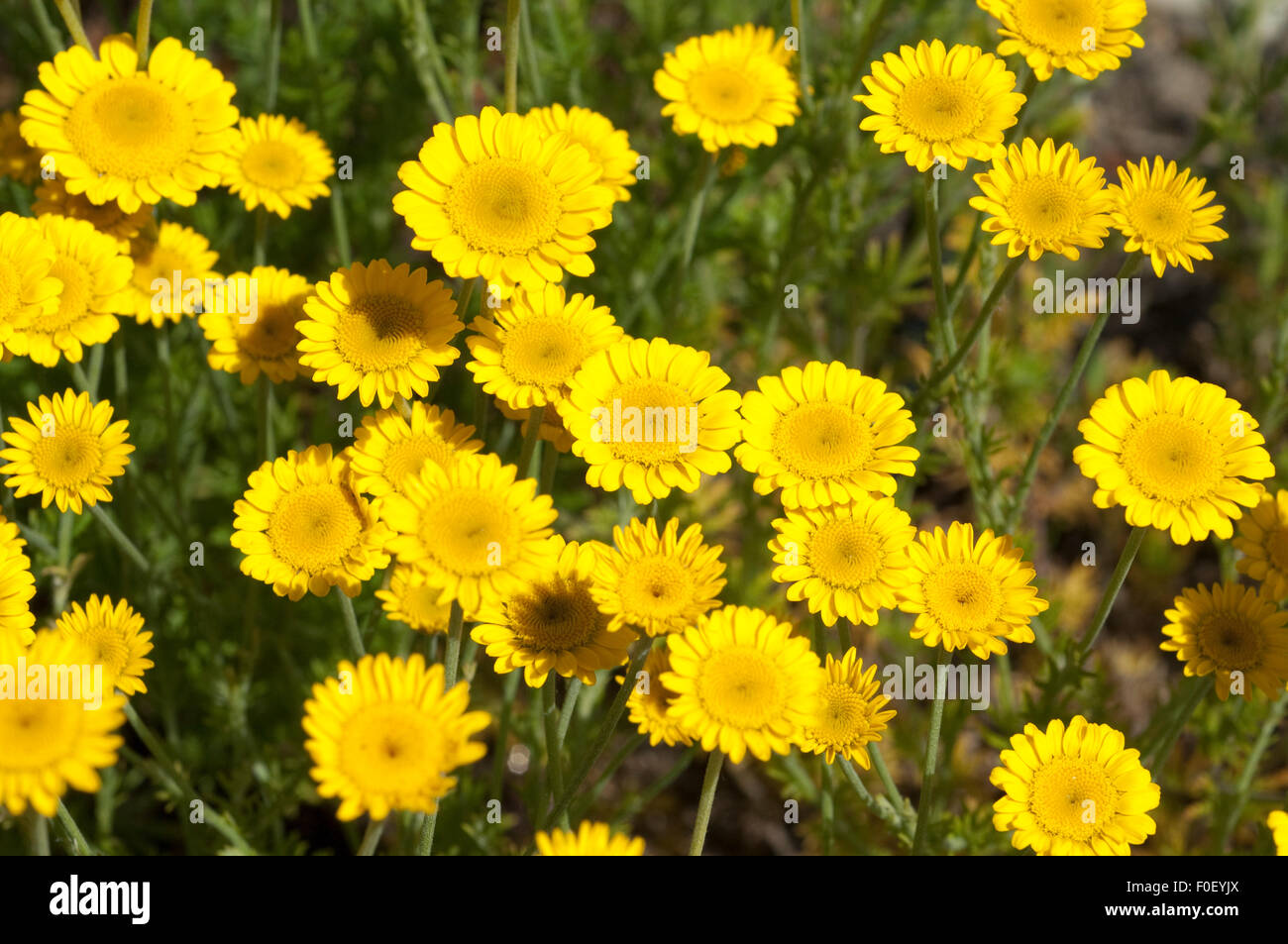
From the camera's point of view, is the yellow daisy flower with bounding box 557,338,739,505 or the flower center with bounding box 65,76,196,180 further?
the flower center with bounding box 65,76,196,180

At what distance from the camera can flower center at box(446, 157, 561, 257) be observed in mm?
2602

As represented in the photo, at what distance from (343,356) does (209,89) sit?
904 millimetres

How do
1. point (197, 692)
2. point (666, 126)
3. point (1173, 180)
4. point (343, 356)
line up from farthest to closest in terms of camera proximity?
point (666, 126), point (197, 692), point (1173, 180), point (343, 356)

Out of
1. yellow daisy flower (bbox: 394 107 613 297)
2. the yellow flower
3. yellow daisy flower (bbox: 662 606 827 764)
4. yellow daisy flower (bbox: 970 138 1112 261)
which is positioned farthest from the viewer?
the yellow flower

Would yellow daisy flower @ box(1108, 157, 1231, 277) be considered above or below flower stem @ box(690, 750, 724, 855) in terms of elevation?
above

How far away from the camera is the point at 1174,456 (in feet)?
8.81

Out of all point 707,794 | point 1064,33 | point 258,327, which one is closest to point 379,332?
point 258,327

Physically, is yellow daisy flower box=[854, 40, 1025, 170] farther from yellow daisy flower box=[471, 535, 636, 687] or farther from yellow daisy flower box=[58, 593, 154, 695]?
yellow daisy flower box=[58, 593, 154, 695]

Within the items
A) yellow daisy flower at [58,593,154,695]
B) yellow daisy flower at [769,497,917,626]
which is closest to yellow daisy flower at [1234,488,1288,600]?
yellow daisy flower at [769,497,917,626]

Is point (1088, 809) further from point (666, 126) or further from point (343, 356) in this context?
point (666, 126)

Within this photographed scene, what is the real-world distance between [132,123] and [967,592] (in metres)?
2.35


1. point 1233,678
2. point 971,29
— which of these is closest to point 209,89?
point 1233,678

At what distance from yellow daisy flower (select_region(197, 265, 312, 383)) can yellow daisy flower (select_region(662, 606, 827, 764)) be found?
56.8 inches
